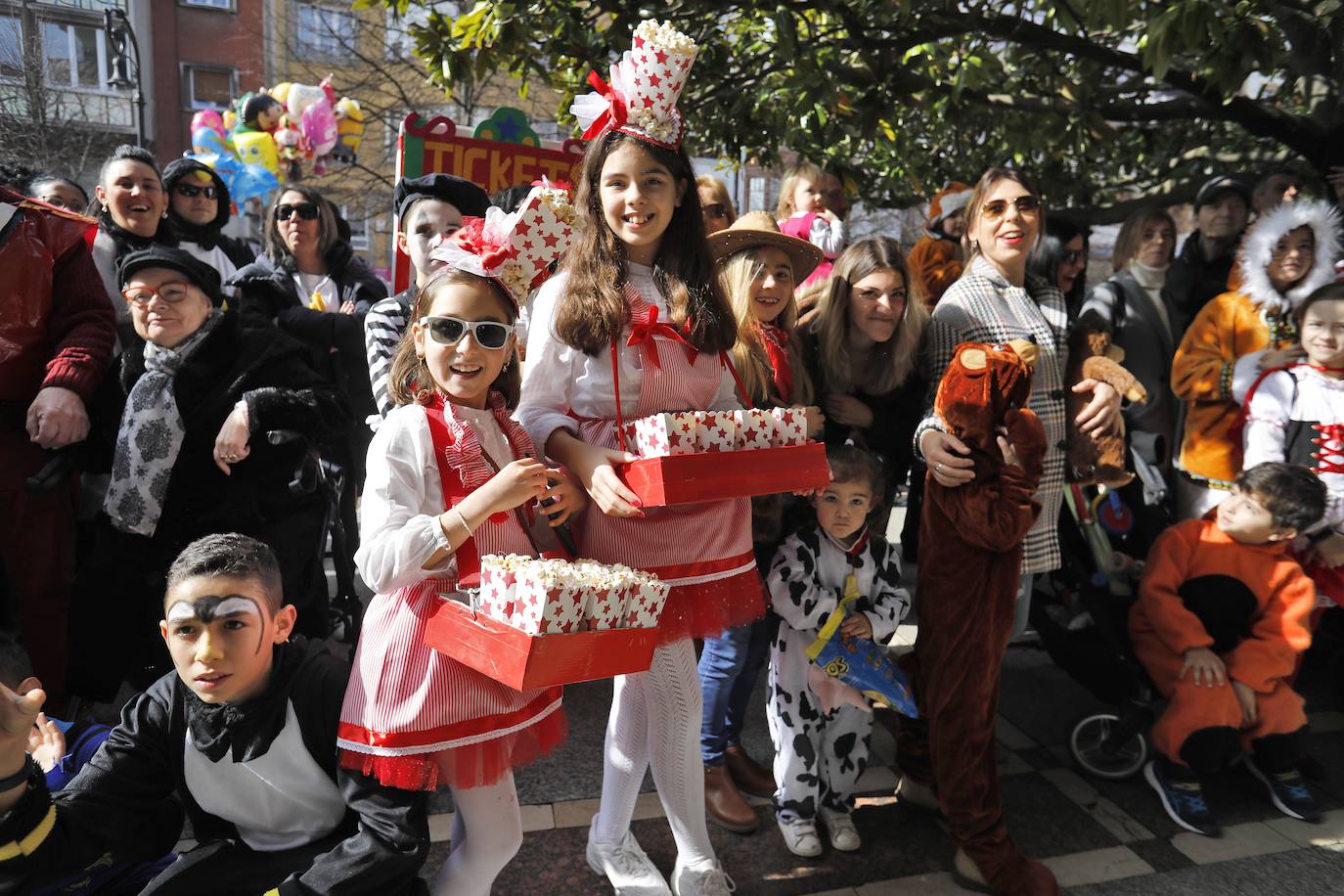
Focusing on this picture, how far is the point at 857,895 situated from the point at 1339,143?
14.9 ft

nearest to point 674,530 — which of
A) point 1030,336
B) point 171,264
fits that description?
point 1030,336

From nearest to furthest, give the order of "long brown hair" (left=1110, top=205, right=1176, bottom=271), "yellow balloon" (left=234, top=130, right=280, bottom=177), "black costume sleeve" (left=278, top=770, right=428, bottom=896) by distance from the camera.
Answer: "black costume sleeve" (left=278, top=770, right=428, bottom=896)
"long brown hair" (left=1110, top=205, right=1176, bottom=271)
"yellow balloon" (left=234, top=130, right=280, bottom=177)

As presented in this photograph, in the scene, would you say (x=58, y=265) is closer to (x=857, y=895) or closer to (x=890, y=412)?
(x=890, y=412)

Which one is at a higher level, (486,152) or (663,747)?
(486,152)

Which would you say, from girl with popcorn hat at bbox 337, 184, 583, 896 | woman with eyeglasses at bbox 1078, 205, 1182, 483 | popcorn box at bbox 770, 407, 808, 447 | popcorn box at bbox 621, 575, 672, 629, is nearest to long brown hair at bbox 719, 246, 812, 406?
popcorn box at bbox 770, 407, 808, 447

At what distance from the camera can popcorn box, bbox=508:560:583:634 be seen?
1543mm

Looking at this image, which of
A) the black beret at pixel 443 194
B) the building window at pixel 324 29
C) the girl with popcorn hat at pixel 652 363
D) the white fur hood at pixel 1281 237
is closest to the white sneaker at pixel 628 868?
the girl with popcorn hat at pixel 652 363

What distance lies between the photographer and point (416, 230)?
117 inches

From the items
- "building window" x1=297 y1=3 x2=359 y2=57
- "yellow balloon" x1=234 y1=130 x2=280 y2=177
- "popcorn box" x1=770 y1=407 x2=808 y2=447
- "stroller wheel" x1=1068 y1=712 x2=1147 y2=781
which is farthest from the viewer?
"building window" x1=297 y1=3 x2=359 y2=57

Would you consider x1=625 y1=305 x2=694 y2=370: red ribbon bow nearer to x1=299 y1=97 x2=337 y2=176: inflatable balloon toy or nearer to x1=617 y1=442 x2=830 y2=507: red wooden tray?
x1=617 y1=442 x2=830 y2=507: red wooden tray

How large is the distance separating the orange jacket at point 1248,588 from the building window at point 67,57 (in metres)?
8.11

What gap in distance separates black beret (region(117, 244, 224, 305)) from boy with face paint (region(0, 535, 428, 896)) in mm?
1139

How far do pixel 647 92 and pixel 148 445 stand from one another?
1780 mm

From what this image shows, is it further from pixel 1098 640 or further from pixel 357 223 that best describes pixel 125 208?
pixel 357 223
